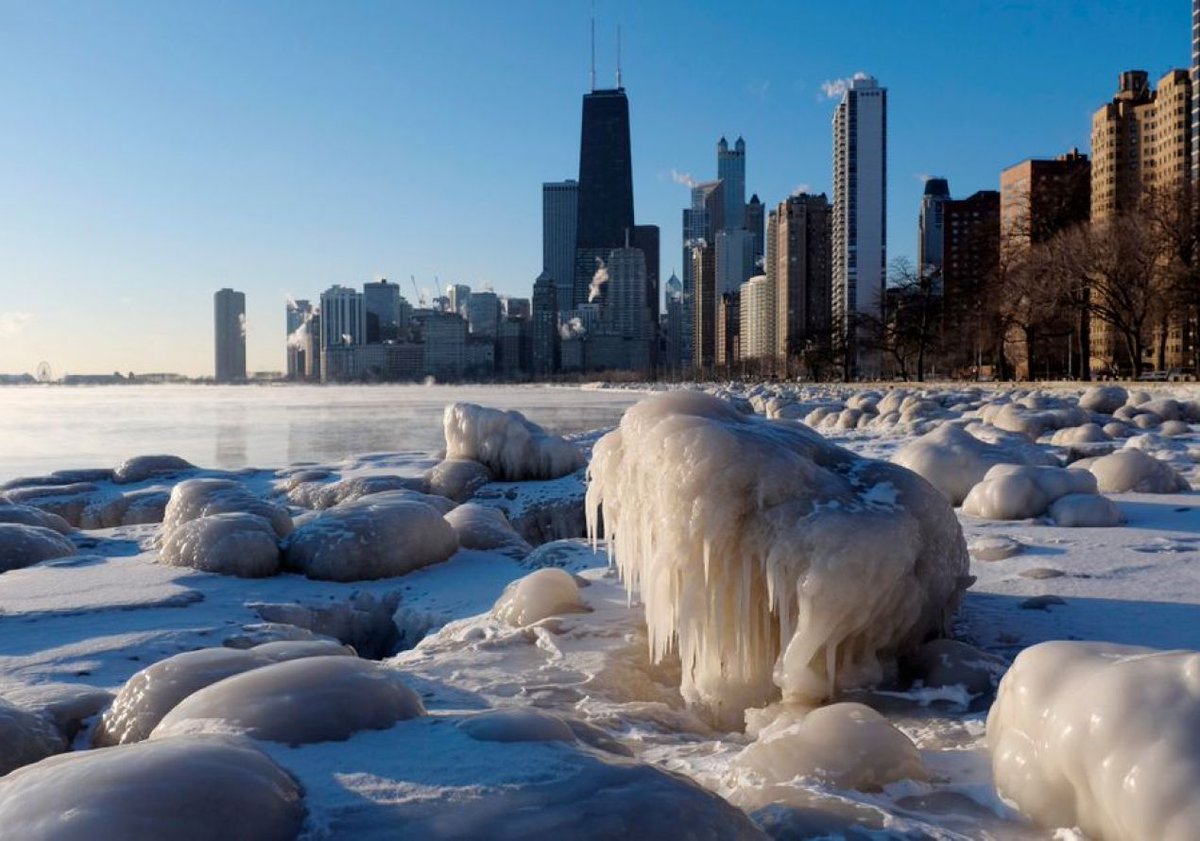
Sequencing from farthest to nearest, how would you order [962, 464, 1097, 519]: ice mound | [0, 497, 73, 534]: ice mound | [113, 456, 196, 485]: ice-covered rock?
1. [113, 456, 196, 485]: ice-covered rock
2. [0, 497, 73, 534]: ice mound
3. [962, 464, 1097, 519]: ice mound

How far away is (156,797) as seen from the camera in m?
2.01

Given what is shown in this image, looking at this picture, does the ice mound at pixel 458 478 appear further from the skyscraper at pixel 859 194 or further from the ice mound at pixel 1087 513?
the skyscraper at pixel 859 194

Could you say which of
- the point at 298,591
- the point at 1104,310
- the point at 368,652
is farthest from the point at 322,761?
the point at 1104,310

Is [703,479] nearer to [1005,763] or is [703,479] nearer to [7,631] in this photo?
[1005,763]

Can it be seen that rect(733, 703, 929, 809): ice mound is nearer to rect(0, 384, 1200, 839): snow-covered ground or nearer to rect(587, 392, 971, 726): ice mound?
rect(0, 384, 1200, 839): snow-covered ground

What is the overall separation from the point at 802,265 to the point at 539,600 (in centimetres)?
13982

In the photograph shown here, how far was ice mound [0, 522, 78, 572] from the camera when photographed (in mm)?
8180

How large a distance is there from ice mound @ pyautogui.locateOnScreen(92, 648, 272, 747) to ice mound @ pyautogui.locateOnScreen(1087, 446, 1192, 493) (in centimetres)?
788

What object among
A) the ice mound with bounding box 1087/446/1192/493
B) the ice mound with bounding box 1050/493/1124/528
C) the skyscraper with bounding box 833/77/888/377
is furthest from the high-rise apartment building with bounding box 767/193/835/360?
the ice mound with bounding box 1050/493/1124/528

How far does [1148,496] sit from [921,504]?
4919 mm

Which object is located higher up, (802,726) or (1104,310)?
(1104,310)

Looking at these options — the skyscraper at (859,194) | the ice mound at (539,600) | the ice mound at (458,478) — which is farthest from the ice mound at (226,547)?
the skyscraper at (859,194)

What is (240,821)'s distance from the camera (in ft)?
6.72

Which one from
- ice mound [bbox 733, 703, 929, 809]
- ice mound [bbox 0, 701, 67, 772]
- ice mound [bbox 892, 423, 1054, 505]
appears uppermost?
ice mound [bbox 892, 423, 1054, 505]
